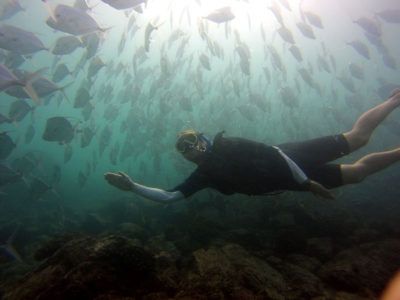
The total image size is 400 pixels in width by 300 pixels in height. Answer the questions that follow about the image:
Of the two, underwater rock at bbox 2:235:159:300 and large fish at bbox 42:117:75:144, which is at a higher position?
large fish at bbox 42:117:75:144

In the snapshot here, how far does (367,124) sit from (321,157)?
109 cm

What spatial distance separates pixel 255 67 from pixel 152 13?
26.6m

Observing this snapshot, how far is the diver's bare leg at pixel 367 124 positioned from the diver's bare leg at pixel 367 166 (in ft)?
1.03

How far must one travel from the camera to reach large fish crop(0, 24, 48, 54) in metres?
6.35

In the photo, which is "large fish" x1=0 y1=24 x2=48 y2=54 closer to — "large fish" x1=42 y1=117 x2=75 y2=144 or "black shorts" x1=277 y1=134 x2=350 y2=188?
"large fish" x1=42 y1=117 x2=75 y2=144

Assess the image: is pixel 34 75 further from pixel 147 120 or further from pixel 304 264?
pixel 147 120

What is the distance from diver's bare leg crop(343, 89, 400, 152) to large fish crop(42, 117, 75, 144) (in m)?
6.05

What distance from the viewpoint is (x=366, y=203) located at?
32.3ft

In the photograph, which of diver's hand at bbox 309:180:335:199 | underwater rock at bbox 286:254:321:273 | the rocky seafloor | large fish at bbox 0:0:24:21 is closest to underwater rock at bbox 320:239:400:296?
the rocky seafloor

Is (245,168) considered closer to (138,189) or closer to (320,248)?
(138,189)

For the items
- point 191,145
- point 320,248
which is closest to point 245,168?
point 191,145

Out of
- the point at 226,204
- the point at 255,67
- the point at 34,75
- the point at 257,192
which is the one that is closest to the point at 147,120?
the point at 226,204

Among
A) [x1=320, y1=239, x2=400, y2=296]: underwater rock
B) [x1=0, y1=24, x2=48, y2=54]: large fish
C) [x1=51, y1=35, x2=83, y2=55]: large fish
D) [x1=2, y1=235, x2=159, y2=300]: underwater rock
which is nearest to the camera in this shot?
[x1=2, y1=235, x2=159, y2=300]: underwater rock

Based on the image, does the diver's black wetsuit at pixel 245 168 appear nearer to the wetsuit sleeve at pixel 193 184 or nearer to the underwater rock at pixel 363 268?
the wetsuit sleeve at pixel 193 184
